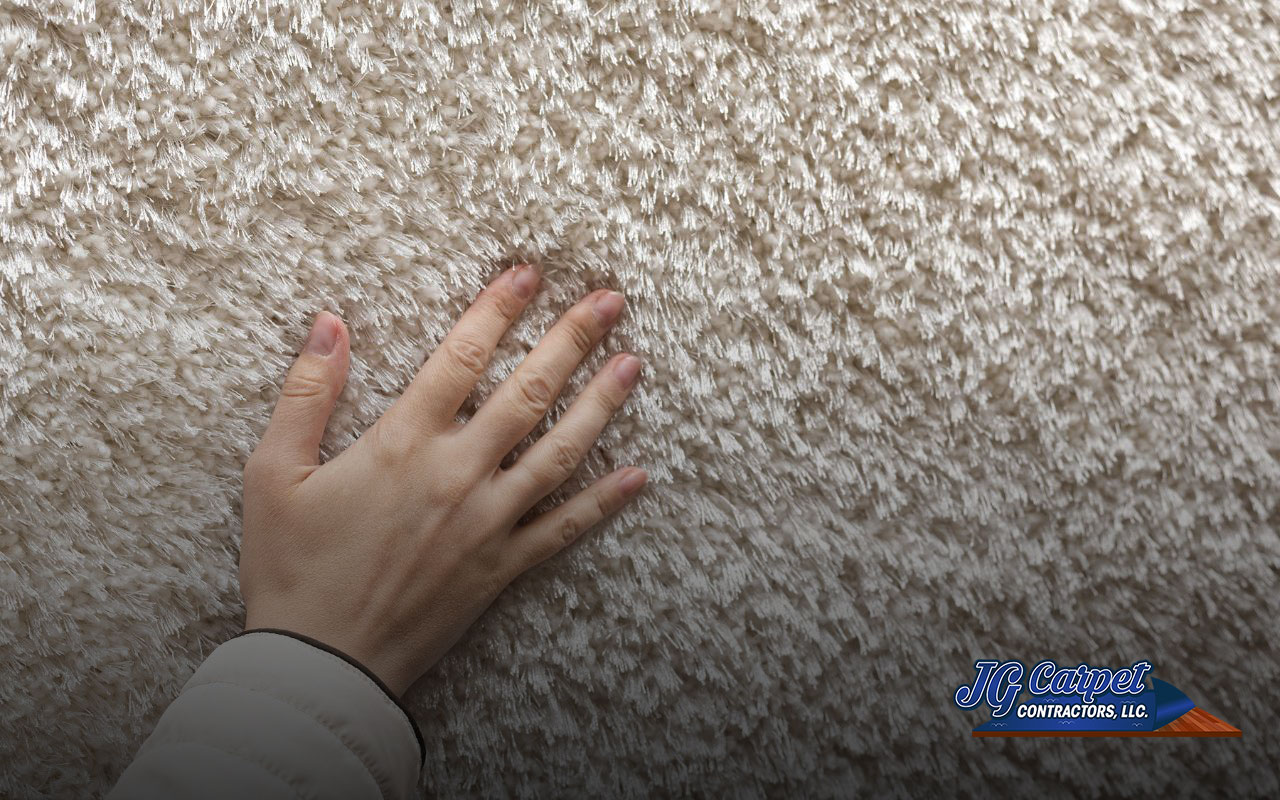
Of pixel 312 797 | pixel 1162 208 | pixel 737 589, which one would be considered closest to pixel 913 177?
pixel 1162 208

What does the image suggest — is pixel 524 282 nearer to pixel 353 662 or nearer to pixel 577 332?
pixel 577 332

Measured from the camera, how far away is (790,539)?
443 mm

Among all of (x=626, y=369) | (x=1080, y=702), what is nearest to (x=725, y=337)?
(x=626, y=369)

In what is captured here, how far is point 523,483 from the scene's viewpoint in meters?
0.43

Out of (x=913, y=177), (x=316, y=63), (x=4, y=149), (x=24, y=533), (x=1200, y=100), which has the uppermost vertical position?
(x=1200, y=100)

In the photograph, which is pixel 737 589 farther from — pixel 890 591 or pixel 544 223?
pixel 544 223

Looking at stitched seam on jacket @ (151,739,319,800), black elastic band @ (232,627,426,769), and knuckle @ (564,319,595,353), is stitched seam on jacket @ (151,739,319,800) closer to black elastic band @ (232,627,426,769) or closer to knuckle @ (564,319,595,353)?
black elastic band @ (232,627,426,769)

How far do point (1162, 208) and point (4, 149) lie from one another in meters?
0.59

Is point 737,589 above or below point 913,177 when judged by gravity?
below

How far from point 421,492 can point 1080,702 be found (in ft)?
1.17

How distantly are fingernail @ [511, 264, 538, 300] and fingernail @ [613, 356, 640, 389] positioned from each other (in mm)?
59

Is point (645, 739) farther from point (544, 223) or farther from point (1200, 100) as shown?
point (1200, 100)

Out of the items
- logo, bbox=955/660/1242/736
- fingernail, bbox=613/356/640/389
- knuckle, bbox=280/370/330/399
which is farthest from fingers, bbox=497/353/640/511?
logo, bbox=955/660/1242/736

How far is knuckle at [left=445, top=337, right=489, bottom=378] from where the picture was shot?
42cm
